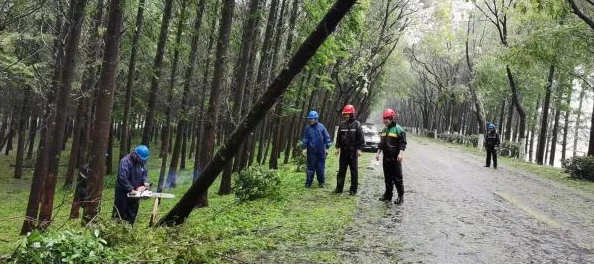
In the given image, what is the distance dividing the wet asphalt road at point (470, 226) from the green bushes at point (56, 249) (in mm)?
2871

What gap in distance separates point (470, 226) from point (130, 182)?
19.4ft

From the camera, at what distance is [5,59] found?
59.9ft

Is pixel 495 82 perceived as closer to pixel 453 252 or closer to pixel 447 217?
pixel 447 217

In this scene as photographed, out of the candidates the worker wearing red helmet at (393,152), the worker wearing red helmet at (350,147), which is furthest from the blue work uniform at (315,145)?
the worker wearing red helmet at (393,152)

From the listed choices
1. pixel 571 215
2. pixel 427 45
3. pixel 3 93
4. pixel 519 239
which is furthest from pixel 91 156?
pixel 427 45

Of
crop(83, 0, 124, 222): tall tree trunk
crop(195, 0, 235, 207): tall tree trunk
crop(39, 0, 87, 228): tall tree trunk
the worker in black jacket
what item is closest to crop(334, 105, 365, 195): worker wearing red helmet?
crop(195, 0, 235, 207): tall tree trunk

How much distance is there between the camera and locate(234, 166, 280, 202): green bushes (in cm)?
1069

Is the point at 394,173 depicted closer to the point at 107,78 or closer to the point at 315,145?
the point at 315,145

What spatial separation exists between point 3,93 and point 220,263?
2658cm

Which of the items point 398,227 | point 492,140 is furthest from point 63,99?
point 492,140

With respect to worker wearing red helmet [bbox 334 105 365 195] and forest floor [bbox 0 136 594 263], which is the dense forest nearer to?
forest floor [bbox 0 136 594 263]

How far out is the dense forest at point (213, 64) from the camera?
29.4ft

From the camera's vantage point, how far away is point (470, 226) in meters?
7.98

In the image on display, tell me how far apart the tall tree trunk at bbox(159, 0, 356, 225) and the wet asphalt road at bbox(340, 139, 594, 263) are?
1.88m
